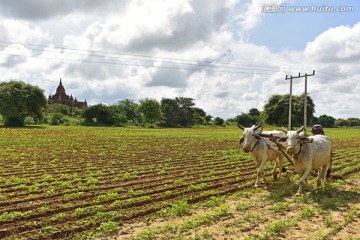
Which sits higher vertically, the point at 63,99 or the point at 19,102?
the point at 63,99

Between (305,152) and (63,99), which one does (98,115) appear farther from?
(305,152)

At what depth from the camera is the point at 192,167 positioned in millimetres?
14648

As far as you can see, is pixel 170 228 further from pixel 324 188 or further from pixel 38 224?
pixel 324 188

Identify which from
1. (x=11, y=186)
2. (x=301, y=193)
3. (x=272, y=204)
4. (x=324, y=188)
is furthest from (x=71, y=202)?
(x=324, y=188)

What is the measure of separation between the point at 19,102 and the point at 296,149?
1998 inches

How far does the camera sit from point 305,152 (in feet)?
32.0

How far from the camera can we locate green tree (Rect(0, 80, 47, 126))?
50094mm

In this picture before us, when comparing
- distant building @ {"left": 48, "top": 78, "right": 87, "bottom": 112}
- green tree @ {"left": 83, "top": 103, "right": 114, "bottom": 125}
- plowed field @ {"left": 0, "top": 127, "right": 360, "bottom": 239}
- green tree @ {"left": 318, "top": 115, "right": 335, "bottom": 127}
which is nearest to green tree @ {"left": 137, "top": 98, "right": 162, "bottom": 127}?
green tree @ {"left": 83, "top": 103, "right": 114, "bottom": 125}

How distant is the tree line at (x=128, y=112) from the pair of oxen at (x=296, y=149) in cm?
2820

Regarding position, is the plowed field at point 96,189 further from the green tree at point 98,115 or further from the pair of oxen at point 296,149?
the green tree at point 98,115

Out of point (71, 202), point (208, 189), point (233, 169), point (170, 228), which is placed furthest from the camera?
point (233, 169)

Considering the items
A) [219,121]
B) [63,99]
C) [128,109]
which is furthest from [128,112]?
[63,99]

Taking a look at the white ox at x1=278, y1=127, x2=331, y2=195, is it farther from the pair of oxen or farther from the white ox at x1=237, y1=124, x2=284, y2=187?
the white ox at x1=237, y1=124, x2=284, y2=187

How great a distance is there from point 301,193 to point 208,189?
276 cm
